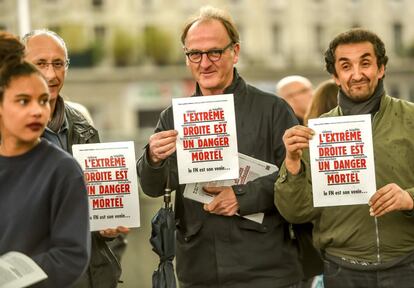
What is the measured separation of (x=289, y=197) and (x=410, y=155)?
574 millimetres

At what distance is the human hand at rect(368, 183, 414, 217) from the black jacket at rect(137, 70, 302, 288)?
563 mm

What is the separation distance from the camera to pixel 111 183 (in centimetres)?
546

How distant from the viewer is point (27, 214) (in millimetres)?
4168

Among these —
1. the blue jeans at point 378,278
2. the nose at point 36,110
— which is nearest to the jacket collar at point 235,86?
the blue jeans at point 378,278

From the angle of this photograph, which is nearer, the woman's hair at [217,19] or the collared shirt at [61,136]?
the collared shirt at [61,136]

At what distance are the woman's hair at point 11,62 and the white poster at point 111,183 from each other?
1117mm

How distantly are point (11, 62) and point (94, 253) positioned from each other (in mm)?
1444

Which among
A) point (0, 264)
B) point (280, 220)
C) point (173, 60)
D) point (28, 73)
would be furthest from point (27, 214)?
point (173, 60)

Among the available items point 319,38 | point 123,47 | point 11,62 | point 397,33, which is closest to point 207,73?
point 11,62

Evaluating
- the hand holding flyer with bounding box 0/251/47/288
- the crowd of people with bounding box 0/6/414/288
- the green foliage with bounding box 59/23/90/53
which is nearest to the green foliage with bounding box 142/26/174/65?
the green foliage with bounding box 59/23/90/53

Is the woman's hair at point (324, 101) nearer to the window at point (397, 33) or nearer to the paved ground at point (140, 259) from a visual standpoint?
the paved ground at point (140, 259)

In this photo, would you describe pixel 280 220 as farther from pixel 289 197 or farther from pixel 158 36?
pixel 158 36

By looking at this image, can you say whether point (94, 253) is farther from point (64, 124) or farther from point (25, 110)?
point (25, 110)

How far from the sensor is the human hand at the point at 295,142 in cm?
501
